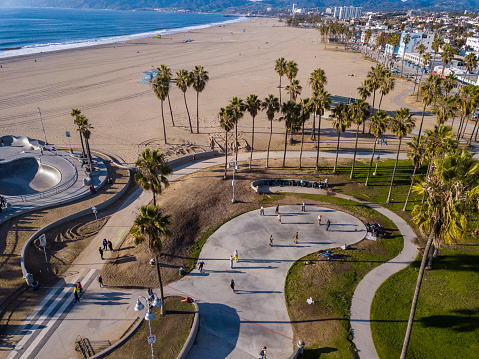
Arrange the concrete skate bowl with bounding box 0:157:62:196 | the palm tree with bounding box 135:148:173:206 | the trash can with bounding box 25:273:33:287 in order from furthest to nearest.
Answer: the concrete skate bowl with bounding box 0:157:62:196, the trash can with bounding box 25:273:33:287, the palm tree with bounding box 135:148:173:206

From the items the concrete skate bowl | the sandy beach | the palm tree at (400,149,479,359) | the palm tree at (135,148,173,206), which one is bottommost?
the concrete skate bowl

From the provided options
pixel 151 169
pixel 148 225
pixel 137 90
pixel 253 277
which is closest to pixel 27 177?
pixel 151 169

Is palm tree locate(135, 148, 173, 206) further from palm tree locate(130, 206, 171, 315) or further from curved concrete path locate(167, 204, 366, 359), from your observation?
curved concrete path locate(167, 204, 366, 359)

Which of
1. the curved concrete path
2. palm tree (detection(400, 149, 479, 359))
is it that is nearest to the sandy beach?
the curved concrete path

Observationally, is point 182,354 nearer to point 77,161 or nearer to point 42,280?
point 42,280

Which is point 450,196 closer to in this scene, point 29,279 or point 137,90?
point 29,279
